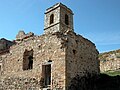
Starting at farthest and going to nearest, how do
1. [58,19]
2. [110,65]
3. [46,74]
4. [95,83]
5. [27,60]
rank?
[58,19], [110,65], [27,60], [95,83], [46,74]

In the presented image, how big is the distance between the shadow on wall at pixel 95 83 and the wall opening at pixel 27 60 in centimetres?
356

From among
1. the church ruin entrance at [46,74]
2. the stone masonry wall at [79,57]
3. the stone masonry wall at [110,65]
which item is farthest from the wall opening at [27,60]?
the stone masonry wall at [110,65]

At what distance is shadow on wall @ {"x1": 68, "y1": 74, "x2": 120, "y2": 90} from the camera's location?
13.4 m

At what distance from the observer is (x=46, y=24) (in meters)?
23.6

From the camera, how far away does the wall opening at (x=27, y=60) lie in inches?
598

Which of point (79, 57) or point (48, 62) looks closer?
point (48, 62)

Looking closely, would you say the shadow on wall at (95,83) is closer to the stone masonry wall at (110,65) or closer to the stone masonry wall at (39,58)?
the stone masonry wall at (39,58)

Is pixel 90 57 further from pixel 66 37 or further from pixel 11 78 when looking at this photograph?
pixel 11 78

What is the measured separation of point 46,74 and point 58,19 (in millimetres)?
9815

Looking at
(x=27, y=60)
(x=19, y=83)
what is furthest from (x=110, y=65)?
(x=19, y=83)

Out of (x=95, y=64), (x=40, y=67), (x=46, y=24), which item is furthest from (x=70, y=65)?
(x=46, y=24)

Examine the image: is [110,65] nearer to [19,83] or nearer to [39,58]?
[39,58]

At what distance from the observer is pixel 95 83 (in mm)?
14828

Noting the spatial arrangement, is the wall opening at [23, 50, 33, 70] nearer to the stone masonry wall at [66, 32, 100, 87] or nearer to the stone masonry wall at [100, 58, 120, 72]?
the stone masonry wall at [66, 32, 100, 87]
